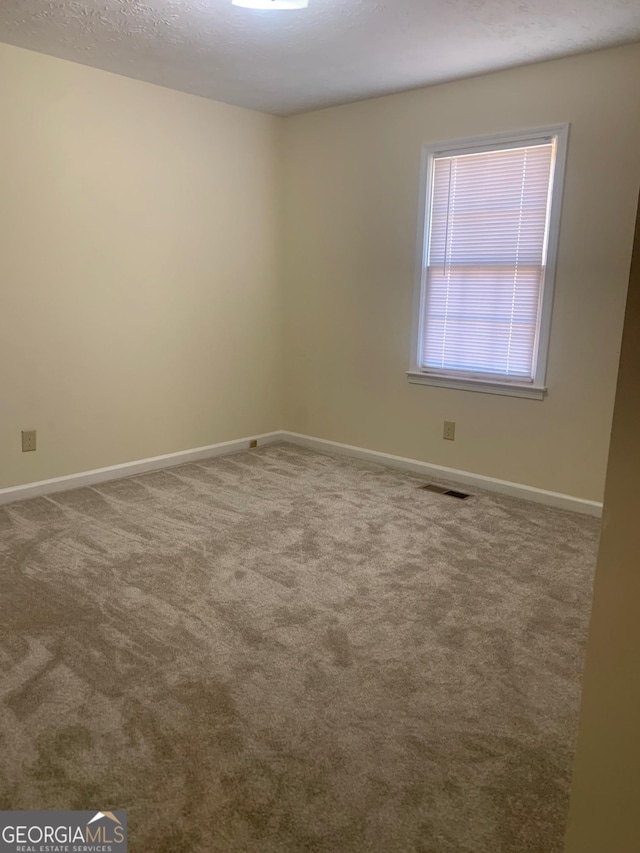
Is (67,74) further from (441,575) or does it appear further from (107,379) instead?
(441,575)

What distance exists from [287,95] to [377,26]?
1.39 m

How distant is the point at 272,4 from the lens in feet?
9.01

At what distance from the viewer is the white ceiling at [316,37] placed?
2.85 m

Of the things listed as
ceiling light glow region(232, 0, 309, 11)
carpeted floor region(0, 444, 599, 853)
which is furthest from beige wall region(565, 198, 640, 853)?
ceiling light glow region(232, 0, 309, 11)

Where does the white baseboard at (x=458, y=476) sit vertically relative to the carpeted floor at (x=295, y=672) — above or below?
above

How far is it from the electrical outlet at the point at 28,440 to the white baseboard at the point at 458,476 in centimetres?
212

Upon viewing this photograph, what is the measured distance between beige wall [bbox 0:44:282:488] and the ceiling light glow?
4.79ft

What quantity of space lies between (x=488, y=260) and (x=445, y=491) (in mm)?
1504

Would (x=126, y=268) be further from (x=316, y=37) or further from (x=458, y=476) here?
(x=458, y=476)

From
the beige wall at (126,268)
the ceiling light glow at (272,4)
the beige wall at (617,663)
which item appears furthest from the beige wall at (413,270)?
the beige wall at (617,663)

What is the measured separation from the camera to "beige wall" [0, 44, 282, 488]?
3656 mm

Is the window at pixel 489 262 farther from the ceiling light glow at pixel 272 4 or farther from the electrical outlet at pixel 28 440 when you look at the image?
the electrical outlet at pixel 28 440

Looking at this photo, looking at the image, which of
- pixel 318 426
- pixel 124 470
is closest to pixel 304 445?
pixel 318 426

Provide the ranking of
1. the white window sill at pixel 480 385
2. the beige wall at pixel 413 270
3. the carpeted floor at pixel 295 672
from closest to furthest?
1. the carpeted floor at pixel 295 672
2. the beige wall at pixel 413 270
3. the white window sill at pixel 480 385
